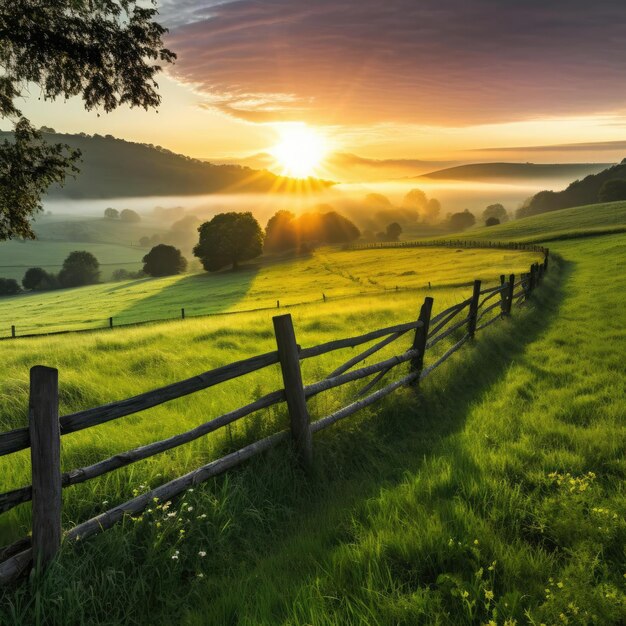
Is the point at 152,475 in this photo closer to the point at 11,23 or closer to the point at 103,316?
the point at 11,23

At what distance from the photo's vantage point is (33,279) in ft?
293

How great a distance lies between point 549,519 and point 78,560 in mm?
3600

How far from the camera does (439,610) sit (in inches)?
102

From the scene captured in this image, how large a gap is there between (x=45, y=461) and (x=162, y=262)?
297 feet

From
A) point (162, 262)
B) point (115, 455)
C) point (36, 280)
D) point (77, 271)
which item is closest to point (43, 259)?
point (77, 271)

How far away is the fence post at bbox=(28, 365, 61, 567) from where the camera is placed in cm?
280

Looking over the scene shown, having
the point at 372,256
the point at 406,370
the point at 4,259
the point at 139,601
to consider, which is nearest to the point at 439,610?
the point at 139,601

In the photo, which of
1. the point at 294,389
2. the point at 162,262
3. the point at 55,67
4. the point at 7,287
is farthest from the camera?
the point at 162,262

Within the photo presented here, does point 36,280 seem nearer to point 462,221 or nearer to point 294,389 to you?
point 294,389

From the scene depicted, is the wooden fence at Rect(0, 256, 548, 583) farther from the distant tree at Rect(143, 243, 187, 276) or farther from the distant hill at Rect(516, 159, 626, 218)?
the distant hill at Rect(516, 159, 626, 218)

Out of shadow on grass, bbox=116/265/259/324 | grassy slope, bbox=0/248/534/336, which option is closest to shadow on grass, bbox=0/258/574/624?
grassy slope, bbox=0/248/534/336

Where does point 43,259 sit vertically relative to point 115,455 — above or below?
above

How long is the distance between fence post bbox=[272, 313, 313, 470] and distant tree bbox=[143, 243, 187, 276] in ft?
290

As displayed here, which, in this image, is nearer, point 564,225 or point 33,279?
point 564,225
